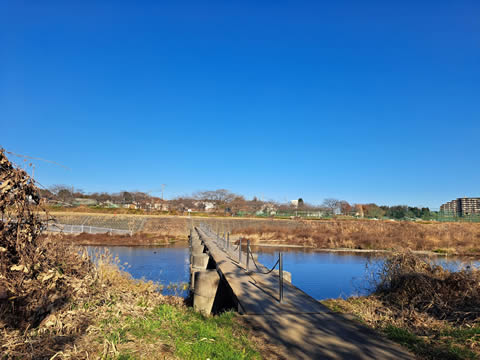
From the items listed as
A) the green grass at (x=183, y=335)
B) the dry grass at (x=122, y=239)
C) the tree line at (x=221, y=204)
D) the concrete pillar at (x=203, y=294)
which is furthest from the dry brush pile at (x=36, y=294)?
the tree line at (x=221, y=204)

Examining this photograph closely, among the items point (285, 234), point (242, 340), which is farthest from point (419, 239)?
point (242, 340)

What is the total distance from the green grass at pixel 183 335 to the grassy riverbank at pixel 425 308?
8.36 feet

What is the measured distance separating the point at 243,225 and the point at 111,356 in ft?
155

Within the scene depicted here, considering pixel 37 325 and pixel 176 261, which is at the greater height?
pixel 37 325

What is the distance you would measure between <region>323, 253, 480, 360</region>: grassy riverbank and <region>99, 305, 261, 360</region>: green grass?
255 cm

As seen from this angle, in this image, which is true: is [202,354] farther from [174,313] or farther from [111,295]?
[111,295]

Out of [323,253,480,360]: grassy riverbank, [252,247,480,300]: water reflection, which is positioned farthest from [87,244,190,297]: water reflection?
[323,253,480,360]: grassy riverbank

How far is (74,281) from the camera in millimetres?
6566

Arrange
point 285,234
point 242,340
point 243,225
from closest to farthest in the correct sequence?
point 242,340, point 285,234, point 243,225

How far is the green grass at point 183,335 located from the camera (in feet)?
15.5

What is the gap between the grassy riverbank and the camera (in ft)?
17.8

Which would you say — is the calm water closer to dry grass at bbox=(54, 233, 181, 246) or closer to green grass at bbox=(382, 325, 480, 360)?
green grass at bbox=(382, 325, 480, 360)

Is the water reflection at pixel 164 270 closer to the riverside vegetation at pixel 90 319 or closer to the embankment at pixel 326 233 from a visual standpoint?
the riverside vegetation at pixel 90 319

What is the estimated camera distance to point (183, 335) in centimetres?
553
